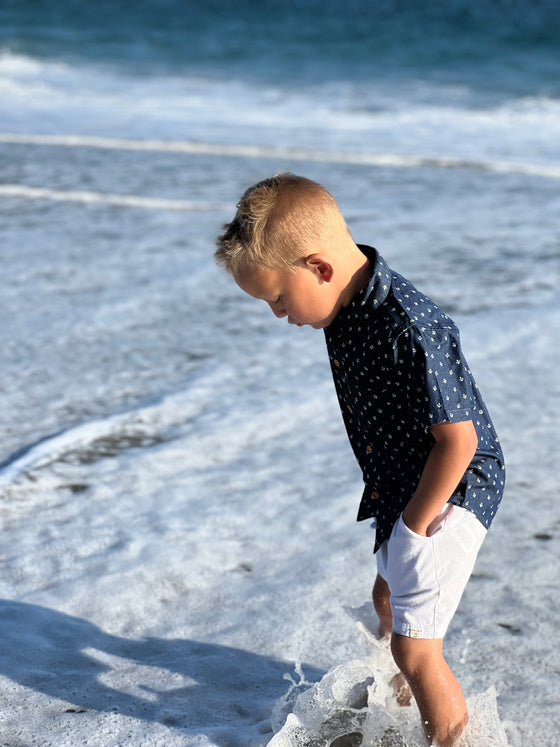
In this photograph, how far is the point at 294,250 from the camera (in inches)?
66.8

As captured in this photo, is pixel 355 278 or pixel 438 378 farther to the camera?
pixel 355 278

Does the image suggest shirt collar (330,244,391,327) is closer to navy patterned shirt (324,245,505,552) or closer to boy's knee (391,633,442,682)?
navy patterned shirt (324,245,505,552)

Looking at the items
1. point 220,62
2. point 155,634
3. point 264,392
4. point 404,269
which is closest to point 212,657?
point 155,634

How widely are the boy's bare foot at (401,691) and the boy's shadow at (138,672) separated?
0.93ft

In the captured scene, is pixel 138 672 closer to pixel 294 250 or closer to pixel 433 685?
pixel 433 685

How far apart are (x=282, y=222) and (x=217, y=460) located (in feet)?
6.08

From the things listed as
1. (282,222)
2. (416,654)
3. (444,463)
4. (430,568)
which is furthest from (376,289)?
(416,654)

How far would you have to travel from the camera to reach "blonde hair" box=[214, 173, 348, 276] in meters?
1.69

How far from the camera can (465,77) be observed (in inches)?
835

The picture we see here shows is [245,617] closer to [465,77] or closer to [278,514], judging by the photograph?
[278,514]

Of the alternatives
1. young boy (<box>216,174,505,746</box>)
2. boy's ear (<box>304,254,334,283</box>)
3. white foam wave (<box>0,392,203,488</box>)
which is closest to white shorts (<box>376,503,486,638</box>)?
young boy (<box>216,174,505,746</box>)

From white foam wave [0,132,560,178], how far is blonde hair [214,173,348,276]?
810cm

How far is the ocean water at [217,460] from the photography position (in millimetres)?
2170

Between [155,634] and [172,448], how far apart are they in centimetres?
112
